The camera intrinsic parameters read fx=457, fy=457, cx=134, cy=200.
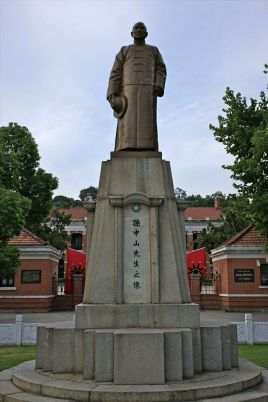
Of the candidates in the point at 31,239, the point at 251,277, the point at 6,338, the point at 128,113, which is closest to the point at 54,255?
the point at 31,239

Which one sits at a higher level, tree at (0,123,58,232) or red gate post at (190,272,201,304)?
tree at (0,123,58,232)

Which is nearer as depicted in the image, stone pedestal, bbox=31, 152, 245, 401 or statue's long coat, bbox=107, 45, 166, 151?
stone pedestal, bbox=31, 152, 245, 401

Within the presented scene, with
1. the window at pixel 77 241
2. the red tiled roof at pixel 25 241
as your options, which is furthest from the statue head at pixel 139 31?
the window at pixel 77 241

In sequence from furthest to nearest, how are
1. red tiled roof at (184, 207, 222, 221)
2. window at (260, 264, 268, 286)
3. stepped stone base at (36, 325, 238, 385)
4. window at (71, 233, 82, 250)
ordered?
red tiled roof at (184, 207, 222, 221), window at (71, 233, 82, 250), window at (260, 264, 268, 286), stepped stone base at (36, 325, 238, 385)

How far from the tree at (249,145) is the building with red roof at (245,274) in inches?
257

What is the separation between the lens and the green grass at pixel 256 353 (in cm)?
978

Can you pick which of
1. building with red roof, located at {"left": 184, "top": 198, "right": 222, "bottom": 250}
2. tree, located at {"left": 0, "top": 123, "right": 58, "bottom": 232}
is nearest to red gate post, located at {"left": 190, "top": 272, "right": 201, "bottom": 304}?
tree, located at {"left": 0, "top": 123, "right": 58, "bottom": 232}

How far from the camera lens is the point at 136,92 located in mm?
7723

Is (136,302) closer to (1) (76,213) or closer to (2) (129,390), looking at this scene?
(2) (129,390)

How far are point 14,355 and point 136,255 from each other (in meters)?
5.95

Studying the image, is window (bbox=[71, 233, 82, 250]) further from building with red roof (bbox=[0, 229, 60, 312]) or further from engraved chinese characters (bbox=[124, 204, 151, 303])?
engraved chinese characters (bbox=[124, 204, 151, 303])

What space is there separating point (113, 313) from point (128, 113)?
330 centimetres

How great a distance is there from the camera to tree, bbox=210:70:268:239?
56.9ft

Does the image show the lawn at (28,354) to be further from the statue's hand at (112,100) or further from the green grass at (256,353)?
the statue's hand at (112,100)
